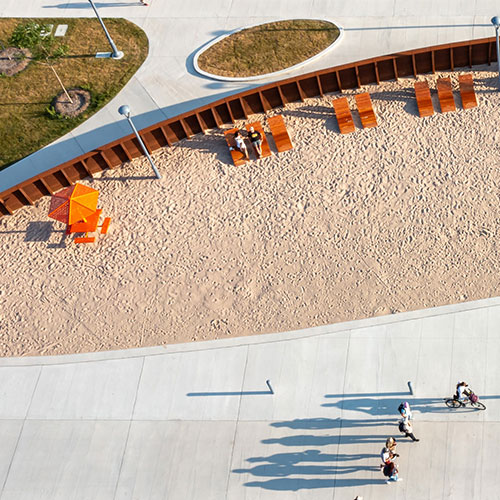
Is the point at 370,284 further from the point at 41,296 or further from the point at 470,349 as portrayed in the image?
the point at 41,296

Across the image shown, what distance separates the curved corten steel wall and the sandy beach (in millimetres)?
448

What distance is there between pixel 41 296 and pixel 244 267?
24.0 ft

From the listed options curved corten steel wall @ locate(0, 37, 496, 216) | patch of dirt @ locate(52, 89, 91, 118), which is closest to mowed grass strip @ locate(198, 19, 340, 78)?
curved corten steel wall @ locate(0, 37, 496, 216)

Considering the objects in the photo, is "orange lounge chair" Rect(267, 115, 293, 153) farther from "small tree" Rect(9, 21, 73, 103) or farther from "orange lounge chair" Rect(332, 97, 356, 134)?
"small tree" Rect(9, 21, 73, 103)

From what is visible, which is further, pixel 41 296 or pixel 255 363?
pixel 41 296

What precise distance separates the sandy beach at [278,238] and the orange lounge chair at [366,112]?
338mm

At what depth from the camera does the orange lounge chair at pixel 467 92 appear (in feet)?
80.8

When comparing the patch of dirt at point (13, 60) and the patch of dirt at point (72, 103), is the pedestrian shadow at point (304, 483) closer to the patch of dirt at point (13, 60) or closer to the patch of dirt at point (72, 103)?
the patch of dirt at point (72, 103)

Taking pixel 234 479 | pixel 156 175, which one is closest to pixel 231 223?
pixel 156 175

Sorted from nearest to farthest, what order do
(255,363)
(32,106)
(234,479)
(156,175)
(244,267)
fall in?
(234,479), (255,363), (244,267), (156,175), (32,106)

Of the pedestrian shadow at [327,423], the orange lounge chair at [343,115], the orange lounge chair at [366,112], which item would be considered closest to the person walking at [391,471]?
the pedestrian shadow at [327,423]

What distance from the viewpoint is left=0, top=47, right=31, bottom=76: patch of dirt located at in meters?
29.1

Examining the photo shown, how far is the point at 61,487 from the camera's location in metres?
19.3

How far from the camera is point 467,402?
18.5 meters
